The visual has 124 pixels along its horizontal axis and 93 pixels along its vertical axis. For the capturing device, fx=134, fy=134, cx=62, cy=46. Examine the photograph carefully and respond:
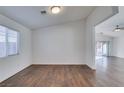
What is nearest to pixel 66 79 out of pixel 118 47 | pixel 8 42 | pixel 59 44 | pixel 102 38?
pixel 8 42

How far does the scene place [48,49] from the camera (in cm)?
795

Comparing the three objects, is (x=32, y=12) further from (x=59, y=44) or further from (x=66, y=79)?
(x=59, y=44)

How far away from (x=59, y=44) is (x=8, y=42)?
144 inches

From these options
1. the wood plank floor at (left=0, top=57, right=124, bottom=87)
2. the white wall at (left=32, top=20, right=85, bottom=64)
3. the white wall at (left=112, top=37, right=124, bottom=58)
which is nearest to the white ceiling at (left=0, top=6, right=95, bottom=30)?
the white wall at (left=32, top=20, right=85, bottom=64)

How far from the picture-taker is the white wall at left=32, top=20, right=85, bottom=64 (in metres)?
7.92

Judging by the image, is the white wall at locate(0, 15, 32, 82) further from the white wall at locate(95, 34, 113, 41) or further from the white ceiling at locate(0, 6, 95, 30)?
the white wall at locate(95, 34, 113, 41)

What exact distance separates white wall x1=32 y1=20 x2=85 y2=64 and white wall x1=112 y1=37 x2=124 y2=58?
5.62m

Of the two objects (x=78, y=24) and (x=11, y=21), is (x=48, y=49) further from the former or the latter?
(x=11, y=21)

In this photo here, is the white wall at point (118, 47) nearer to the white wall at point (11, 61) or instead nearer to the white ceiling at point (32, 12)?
the white ceiling at point (32, 12)

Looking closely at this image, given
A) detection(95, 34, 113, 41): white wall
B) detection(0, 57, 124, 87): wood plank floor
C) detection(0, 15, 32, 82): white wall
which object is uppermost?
detection(95, 34, 113, 41): white wall

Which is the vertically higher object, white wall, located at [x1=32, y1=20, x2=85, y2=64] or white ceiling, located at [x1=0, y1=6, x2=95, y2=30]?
white ceiling, located at [x1=0, y1=6, x2=95, y2=30]

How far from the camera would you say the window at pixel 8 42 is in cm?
424

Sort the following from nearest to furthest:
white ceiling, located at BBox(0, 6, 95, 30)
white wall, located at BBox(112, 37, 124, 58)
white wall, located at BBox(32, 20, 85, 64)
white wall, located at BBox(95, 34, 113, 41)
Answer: white ceiling, located at BBox(0, 6, 95, 30) → white wall, located at BBox(32, 20, 85, 64) → white wall, located at BBox(112, 37, 124, 58) → white wall, located at BBox(95, 34, 113, 41)
